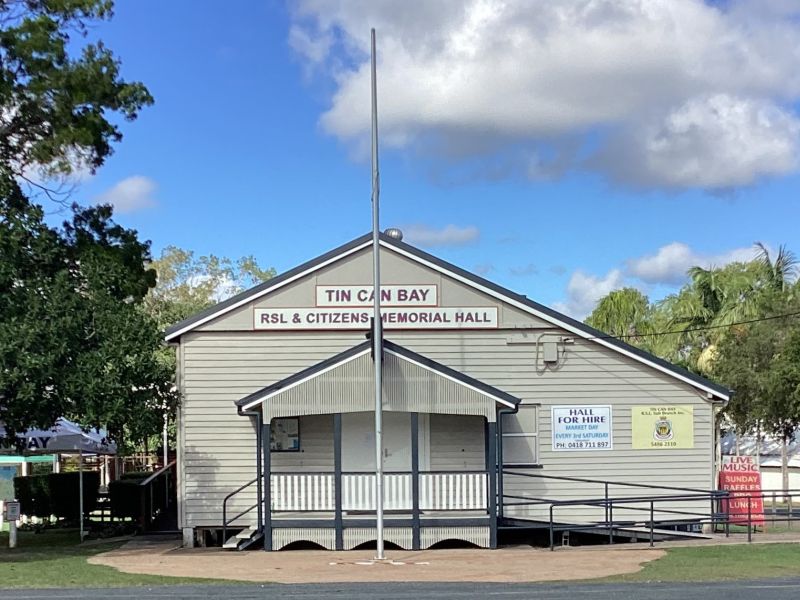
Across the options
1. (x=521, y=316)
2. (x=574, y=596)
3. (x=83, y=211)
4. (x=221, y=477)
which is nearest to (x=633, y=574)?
(x=574, y=596)

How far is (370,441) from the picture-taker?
65.7ft

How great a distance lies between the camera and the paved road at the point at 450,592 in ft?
39.8

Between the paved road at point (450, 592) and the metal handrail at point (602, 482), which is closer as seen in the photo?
the paved road at point (450, 592)

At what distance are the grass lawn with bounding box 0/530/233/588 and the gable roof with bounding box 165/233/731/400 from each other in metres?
4.44

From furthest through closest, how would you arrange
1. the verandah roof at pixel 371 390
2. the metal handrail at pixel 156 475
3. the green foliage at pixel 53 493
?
1. the green foliage at pixel 53 493
2. the metal handrail at pixel 156 475
3. the verandah roof at pixel 371 390

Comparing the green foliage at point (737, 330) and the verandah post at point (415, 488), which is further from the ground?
the green foliage at point (737, 330)

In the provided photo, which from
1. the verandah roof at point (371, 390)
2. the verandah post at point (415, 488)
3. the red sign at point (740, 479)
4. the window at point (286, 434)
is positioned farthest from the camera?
the red sign at point (740, 479)

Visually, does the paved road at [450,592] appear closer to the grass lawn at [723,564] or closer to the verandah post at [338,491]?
the grass lawn at [723,564]

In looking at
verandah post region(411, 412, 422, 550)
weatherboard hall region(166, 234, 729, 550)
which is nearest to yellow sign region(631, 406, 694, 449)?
weatherboard hall region(166, 234, 729, 550)

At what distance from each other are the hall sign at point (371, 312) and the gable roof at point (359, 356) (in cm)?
183

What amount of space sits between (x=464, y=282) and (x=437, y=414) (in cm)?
264

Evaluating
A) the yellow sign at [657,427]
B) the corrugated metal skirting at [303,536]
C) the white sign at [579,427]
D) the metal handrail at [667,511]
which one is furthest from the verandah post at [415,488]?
the yellow sign at [657,427]

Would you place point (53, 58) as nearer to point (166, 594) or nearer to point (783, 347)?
point (166, 594)

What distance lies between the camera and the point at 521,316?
2038cm
